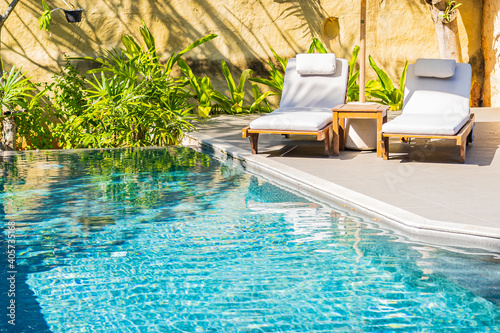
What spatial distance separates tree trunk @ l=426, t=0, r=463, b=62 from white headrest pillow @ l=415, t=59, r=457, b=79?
157 inches

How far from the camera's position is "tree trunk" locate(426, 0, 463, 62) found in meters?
12.3

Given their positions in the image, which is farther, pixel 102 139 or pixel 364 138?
pixel 102 139

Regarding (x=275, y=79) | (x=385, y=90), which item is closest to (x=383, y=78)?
(x=385, y=90)

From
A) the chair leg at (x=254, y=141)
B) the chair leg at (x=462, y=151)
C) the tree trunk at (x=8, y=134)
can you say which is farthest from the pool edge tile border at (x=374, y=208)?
the tree trunk at (x=8, y=134)

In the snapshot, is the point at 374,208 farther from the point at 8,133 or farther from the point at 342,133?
the point at 8,133

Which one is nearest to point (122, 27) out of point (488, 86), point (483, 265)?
point (488, 86)

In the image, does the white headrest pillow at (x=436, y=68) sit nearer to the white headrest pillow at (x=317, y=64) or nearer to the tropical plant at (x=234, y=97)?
the white headrest pillow at (x=317, y=64)

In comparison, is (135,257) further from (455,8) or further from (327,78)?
(455,8)

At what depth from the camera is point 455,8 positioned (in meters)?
12.6

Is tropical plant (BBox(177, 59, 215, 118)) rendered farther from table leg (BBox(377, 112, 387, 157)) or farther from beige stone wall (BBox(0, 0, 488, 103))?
table leg (BBox(377, 112, 387, 157))

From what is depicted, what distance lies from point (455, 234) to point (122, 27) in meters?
9.23

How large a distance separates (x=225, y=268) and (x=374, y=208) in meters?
1.56

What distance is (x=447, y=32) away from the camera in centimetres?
1247

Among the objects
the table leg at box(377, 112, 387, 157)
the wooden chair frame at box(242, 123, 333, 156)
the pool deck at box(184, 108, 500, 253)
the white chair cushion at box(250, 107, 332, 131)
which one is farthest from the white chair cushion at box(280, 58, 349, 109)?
the table leg at box(377, 112, 387, 157)
